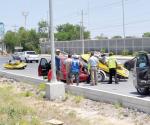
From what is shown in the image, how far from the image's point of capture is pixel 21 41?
428 feet

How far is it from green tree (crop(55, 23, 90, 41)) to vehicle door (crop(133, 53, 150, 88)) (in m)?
118

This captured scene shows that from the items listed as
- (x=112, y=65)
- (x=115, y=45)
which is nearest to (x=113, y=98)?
(x=112, y=65)

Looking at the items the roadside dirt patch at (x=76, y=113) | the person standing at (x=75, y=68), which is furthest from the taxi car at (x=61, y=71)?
the roadside dirt patch at (x=76, y=113)

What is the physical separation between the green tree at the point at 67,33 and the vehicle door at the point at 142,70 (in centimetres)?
11811

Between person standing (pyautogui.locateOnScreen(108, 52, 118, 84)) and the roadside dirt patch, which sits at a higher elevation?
A: person standing (pyautogui.locateOnScreen(108, 52, 118, 84))

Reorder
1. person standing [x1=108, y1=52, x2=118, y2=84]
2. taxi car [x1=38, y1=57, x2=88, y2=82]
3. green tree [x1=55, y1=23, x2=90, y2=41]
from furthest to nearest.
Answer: green tree [x1=55, y1=23, x2=90, y2=41] → taxi car [x1=38, y1=57, x2=88, y2=82] → person standing [x1=108, y1=52, x2=118, y2=84]

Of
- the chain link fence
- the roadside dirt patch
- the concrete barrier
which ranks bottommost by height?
the roadside dirt patch

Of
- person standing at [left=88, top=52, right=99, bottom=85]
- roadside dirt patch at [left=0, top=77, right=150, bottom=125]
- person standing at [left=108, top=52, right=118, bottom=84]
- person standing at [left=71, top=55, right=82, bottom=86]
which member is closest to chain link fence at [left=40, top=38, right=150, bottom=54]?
person standing at [left=108, top=52, right=118, bottom=84]

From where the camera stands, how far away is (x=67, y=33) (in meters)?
138

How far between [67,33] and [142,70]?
4771 inches

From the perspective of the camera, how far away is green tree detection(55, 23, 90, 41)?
136m

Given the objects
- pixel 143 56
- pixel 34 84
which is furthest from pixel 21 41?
pixel 143 56

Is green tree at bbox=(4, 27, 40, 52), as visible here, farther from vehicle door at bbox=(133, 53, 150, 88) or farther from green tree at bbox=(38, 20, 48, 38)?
vehicle door at bbox=(133, 53, 150, 88)

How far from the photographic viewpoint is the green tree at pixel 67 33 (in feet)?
447
